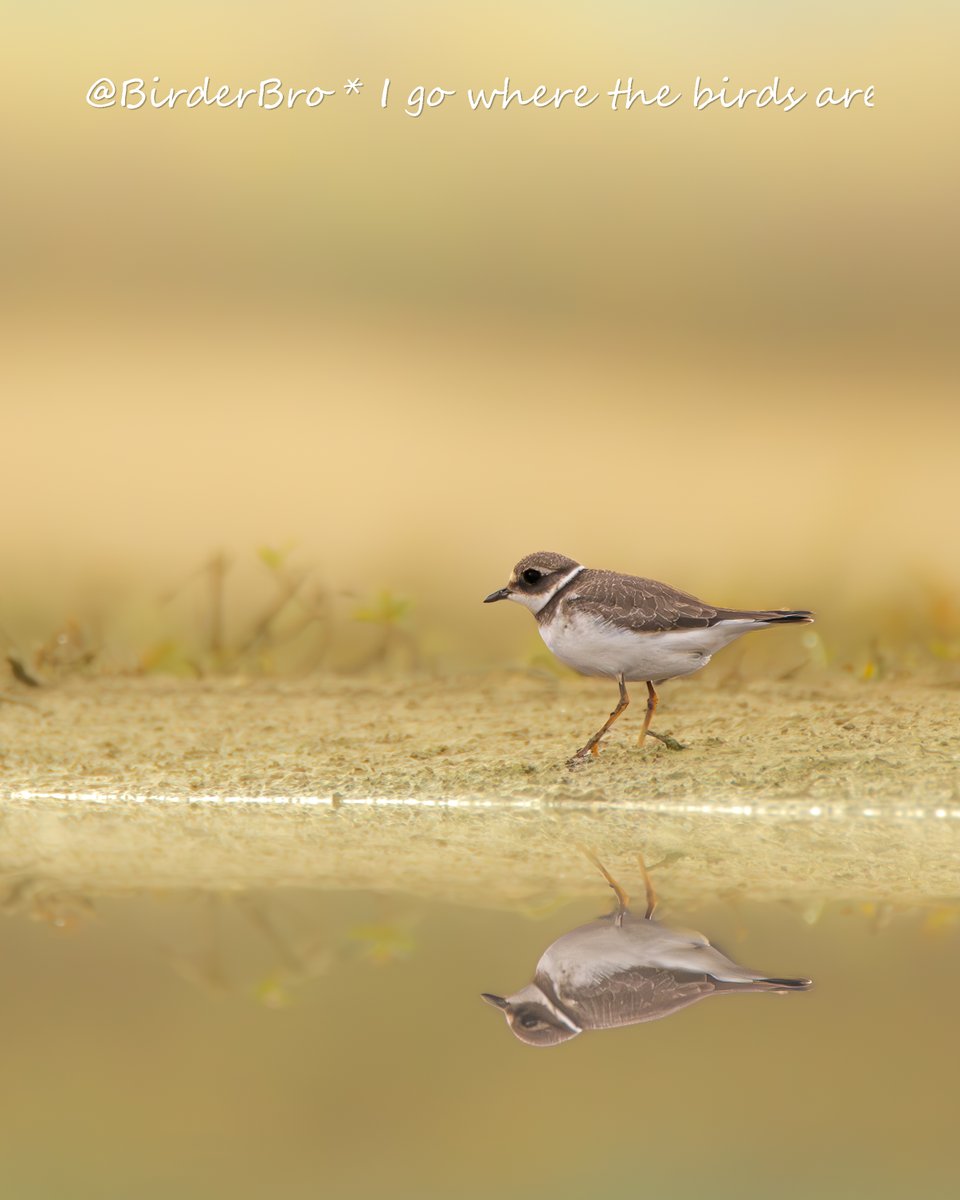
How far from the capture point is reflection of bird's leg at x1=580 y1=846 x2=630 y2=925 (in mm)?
4121

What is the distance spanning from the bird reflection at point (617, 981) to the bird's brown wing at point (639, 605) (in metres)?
2.27

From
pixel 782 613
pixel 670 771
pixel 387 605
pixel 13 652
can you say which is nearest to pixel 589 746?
pixel 670 771

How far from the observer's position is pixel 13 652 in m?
8.10

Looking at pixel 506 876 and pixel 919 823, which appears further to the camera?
pixel 919 823

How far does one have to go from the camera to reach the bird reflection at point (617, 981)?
3.41 metres

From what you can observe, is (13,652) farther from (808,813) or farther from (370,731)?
(808,813)

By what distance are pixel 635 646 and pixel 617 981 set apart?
2.63m

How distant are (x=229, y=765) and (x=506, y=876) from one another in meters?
2.08

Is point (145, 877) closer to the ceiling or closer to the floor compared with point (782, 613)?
closer to the floor

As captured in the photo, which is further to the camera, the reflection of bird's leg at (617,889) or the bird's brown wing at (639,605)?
the bird's brown wing at (639,605)

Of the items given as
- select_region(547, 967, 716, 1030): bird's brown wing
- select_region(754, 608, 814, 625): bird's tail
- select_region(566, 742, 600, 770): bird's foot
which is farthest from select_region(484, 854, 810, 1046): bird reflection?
select_region(754, 608, 814, 625): bird's tail

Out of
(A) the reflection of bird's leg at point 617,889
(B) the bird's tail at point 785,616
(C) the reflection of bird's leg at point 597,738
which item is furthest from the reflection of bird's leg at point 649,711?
(A) the reflection of bird's leg at point 617,889

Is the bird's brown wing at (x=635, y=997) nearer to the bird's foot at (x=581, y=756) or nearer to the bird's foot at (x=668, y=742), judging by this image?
the bird's foot at (x=581, y=756)

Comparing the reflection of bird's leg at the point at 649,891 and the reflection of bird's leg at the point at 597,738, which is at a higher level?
the reflection of bird's leg at the point at 597,738
